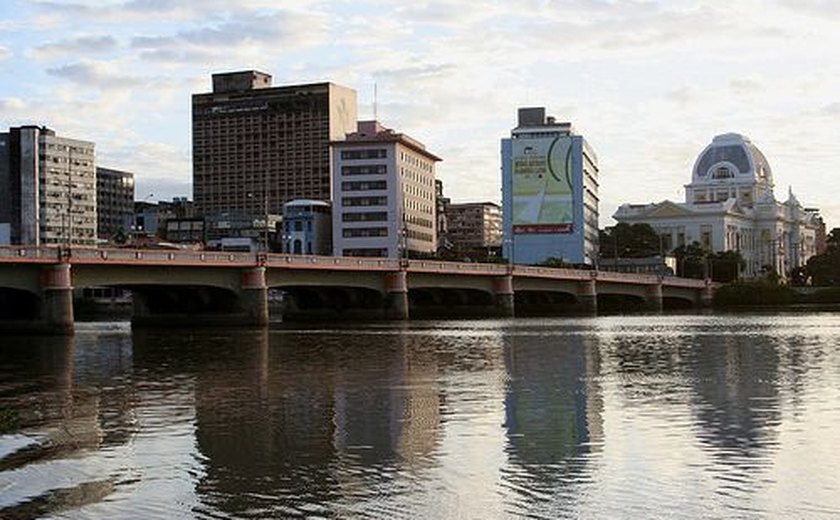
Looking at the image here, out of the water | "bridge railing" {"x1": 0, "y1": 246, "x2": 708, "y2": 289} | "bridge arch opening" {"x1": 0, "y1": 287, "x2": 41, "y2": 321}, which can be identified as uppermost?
"bridge railing" {"x1": 0, "y1": 246, "x2": 708, "y2": 289}

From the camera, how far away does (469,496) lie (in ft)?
71.3

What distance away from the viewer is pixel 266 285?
10875 cm

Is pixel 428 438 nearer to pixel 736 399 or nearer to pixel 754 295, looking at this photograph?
pixel 736 399

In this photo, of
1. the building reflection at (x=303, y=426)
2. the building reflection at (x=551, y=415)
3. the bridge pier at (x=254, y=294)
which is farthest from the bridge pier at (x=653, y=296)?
the building reflection at (x=303, y=426)

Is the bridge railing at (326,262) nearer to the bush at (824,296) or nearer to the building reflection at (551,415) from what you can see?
the building reflection at (551,415)

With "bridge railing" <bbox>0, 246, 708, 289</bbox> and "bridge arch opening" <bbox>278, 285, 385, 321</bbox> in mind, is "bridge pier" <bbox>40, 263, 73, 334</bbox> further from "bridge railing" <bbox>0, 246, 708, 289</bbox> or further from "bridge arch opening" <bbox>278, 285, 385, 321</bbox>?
"bridge arch opening" <bbox>278, 285, 385, 321</bbox>

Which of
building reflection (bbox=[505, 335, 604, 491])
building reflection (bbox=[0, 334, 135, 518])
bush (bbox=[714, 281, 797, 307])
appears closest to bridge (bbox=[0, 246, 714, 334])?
bush (bbox=[714, 281, 797, 307])

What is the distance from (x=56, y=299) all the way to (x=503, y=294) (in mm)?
69776

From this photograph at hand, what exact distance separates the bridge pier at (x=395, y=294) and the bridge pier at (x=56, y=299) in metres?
44.8

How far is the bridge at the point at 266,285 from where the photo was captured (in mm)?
88438

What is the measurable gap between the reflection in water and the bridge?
42.6 metres

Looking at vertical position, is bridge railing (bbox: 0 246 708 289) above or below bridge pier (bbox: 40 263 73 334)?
above

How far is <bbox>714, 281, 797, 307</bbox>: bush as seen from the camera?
190 metres

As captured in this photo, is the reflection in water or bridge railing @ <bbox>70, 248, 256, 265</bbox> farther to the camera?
bridge railing @ <bbox>70, 248, 256, 265</bbox>
